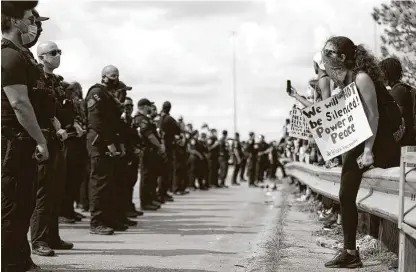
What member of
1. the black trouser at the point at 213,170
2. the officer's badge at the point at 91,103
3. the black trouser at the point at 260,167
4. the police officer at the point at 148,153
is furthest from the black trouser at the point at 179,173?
the officer's badge at the point at 91,103

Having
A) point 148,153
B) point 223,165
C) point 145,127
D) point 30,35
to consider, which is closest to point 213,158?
point 223,165

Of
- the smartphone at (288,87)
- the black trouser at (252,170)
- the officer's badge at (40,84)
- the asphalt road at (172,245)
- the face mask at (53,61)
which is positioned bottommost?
the asphalt road at (172,245)

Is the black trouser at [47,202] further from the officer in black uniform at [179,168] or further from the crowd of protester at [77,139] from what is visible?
the officer in black uniform at [179,168]

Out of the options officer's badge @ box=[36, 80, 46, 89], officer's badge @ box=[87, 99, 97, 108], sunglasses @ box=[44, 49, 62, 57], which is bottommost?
officer's badge @ box=[36, 80, 46, 89]

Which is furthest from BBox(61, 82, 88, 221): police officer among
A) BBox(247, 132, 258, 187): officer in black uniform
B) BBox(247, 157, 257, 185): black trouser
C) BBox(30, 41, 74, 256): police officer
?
BBox(247, 157, 257, 185): black trouser

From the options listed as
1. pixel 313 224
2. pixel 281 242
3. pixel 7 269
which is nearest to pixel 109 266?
pixel 7 269

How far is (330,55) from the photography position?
6.72 meters

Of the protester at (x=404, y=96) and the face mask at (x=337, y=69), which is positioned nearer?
the face mask at (x=337, y=69)

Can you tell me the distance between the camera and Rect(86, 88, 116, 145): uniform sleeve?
9.97m

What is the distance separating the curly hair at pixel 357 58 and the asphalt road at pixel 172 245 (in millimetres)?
1891

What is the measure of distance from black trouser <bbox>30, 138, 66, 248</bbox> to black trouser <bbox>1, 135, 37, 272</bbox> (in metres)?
1.82

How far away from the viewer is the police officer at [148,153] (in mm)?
14578

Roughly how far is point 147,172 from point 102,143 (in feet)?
16.8

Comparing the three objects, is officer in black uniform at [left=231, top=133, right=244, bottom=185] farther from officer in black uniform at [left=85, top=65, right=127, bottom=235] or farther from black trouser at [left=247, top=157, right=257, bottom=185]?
officer in black uniform at [left=85, top=65, right=127, bottom=235]
